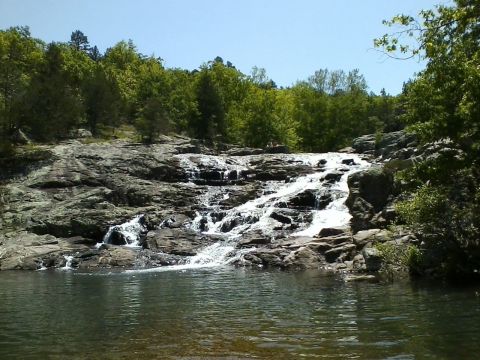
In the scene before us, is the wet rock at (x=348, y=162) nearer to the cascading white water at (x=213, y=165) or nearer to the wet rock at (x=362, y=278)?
the cascading white water at (x=213, y=165)

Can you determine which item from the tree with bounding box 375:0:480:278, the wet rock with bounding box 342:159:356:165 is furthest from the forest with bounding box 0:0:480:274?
the wet rock with bounding box 342:159:356:165

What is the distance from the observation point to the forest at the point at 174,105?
2311 inches

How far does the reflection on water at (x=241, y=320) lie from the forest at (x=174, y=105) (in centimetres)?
3385

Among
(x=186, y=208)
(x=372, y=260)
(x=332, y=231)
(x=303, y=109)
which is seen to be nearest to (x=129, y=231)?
(x=186, y=208)

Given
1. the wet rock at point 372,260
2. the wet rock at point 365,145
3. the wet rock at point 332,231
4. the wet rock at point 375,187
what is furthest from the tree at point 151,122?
the wet rock at point 372,260

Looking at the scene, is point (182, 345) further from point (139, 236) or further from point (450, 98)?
point (139, 236)

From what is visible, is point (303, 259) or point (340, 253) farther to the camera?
point (303, 259)

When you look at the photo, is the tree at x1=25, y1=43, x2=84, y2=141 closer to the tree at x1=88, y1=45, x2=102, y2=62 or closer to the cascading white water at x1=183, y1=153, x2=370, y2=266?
the cascading white water at x1=183, y1=153, x2=370, y2=266

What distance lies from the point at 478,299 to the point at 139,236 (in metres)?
28.6

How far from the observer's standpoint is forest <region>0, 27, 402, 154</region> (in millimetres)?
58688

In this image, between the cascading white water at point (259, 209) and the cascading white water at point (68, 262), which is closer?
the cascading white water at point (68, 262)

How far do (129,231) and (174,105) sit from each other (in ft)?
152

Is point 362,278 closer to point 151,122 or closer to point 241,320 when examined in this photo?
point 241,320

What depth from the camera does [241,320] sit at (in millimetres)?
14836
